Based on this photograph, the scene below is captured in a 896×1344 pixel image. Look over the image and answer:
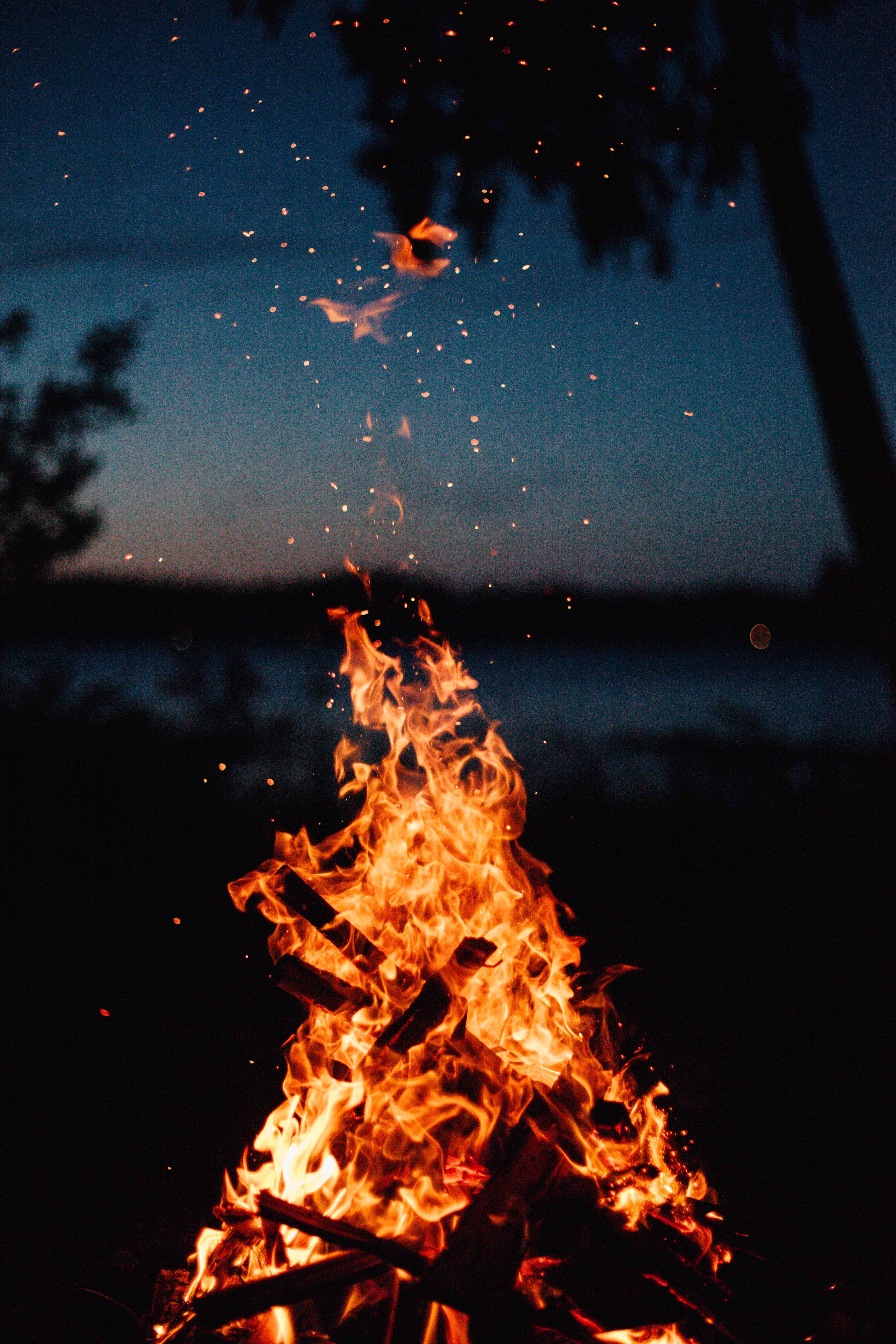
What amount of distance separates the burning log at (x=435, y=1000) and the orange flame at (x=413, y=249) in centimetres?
279

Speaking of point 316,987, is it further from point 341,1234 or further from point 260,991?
point 260,991

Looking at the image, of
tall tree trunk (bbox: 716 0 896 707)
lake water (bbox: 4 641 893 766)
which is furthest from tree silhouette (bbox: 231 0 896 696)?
lake water (bbox: 4 641 893 766)

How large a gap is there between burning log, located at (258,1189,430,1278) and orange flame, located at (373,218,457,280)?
11.2 feet

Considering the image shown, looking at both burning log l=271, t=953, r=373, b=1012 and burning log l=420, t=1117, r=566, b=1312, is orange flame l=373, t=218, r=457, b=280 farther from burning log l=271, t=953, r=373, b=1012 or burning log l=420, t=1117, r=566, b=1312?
burning log l=420, t=1117, r=566, b=1312

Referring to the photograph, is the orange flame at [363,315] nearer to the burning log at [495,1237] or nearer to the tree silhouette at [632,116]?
the tree silhouette at [632,116]

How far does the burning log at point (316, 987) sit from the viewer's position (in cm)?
257

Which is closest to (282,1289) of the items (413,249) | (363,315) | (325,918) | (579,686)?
(325,918)

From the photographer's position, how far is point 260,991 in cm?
456

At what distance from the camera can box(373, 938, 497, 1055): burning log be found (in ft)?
7.96

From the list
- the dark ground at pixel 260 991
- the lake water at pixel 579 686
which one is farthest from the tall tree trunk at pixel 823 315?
the dark ground at pixel 260 991

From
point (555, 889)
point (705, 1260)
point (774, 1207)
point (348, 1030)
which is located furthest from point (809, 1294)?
point (555, 889)

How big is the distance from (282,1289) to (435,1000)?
2.54 ft

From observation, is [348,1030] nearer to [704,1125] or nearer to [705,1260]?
[705,1260]

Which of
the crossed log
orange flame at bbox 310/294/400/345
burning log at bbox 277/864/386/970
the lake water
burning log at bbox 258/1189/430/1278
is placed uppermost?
orange flame at bbox 310/294/400/345
